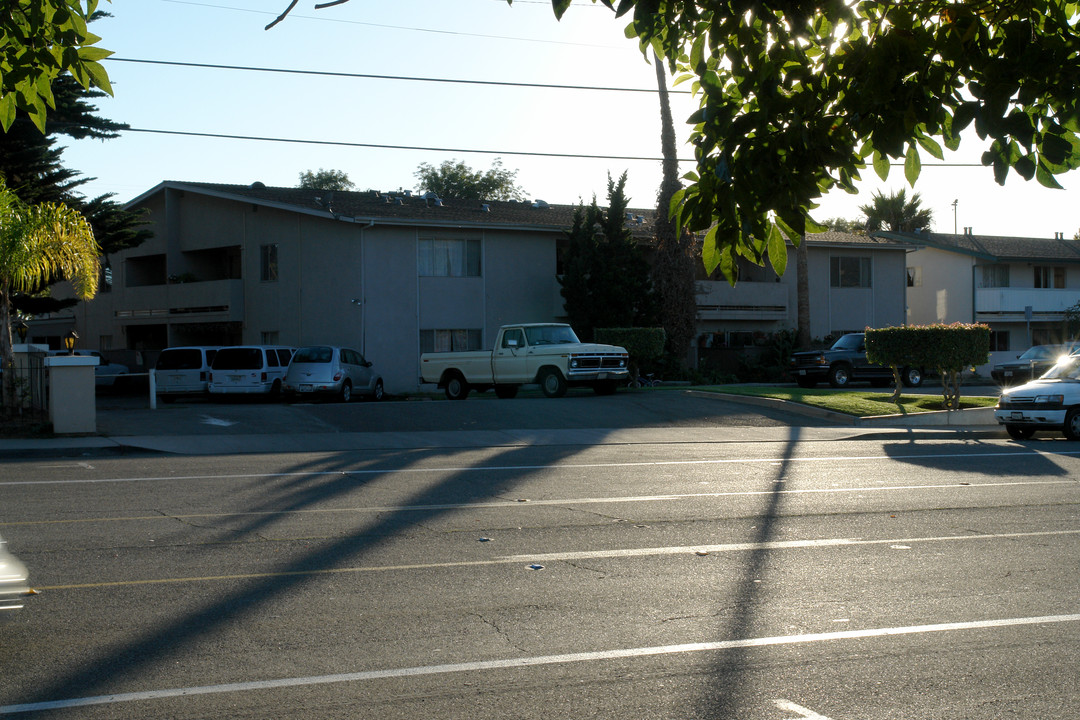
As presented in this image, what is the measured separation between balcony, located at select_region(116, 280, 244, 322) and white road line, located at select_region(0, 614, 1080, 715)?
31.8 meters

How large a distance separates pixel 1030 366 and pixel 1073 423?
15.2 meters

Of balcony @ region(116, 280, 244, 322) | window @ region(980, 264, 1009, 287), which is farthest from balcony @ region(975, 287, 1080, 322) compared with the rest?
balcony @ region(116, 280, 244, 322)

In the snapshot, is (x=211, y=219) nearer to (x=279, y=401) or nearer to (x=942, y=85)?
(x=279, y=401)

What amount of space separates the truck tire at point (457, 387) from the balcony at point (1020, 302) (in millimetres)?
28654

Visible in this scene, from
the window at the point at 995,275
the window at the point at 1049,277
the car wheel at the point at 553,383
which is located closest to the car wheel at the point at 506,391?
the car wheel at the point at 553,383

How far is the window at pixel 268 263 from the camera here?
113ft

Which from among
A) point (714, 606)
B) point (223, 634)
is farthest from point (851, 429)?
point (223, 634)

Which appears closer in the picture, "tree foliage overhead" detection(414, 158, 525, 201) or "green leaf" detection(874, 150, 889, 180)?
"green leaf" detection(874, 150, 889, 180)

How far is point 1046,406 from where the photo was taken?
19125mm

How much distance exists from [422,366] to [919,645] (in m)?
23.3

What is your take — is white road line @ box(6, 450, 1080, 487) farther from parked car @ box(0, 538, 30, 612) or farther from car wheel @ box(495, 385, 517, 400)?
car wheel @ box(495, 385, 517, 400)

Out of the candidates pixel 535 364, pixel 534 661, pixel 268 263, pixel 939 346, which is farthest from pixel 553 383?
pixel 534 661

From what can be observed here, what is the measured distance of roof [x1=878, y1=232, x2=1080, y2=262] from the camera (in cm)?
4575

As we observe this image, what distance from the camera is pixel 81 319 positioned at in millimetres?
43656
